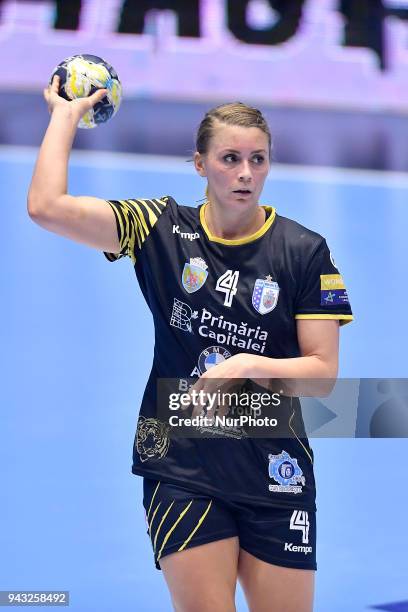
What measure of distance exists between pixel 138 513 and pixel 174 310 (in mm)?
2429

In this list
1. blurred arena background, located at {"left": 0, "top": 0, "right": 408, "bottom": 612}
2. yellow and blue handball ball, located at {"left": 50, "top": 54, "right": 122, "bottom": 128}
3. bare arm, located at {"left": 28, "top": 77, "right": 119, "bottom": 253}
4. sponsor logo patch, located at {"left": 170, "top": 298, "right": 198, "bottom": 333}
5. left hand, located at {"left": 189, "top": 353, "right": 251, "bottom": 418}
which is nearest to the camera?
left hand, located at {"left": 189, "top": 353, "right": 251, "bottom": 418}

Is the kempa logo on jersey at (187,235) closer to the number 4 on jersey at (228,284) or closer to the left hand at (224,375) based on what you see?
the number 4 on jersey at (228,284)

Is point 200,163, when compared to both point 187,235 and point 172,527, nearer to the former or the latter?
point 187,235

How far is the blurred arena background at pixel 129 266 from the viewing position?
17.8 ft

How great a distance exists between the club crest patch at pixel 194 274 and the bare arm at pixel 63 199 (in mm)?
239

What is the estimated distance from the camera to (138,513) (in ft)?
19.1

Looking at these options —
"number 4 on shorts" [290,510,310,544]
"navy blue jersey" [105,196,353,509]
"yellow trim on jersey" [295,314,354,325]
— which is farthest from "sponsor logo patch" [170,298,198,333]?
"number 4 on shorts" [290,510,310,544]

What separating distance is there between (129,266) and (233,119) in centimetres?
658

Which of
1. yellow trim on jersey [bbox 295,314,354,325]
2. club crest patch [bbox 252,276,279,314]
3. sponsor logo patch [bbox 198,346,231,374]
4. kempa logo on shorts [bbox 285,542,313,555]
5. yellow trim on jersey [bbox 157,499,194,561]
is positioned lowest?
kempa logo on shorts [bbox 285,542,313,555]

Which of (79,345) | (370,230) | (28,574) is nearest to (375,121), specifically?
(370,230)

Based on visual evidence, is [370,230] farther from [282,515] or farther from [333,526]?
[282,515]

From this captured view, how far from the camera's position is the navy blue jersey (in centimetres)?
357

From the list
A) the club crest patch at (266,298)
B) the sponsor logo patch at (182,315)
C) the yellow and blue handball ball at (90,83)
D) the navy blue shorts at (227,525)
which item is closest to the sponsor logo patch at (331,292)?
the club crest patch at (266,298)

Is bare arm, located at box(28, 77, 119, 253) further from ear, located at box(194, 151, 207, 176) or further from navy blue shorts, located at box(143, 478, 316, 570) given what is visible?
navy blue shorts, located at box(143, 478, 316, 570)
